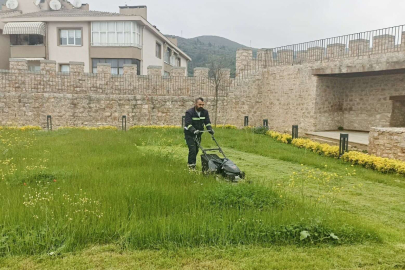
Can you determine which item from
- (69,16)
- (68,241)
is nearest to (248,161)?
(68,241)

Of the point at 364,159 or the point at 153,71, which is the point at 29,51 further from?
the point at 364,159

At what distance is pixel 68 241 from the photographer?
14.3ft

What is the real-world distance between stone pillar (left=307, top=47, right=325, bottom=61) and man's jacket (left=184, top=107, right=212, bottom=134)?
11.8m

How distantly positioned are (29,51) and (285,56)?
23.1 metres

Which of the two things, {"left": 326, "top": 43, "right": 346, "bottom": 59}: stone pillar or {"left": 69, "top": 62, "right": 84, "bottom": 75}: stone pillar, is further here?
{"left": 69, "top": 62, "right": 84, "bottom": 75}: stone pillar

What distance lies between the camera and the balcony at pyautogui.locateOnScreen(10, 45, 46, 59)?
3025cm

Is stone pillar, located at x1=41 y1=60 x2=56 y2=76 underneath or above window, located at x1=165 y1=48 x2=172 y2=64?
underneath

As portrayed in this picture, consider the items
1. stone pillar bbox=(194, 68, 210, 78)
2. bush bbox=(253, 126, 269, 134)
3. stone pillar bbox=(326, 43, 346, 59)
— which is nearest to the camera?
stone pillar bbox=(326, 43, 346, 59)

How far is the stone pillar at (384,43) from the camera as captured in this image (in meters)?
15.1

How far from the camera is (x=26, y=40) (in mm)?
31906

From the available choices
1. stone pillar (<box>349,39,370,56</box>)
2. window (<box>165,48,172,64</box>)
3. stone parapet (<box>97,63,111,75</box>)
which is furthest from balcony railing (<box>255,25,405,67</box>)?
window (<box>165,48,172,64</box>)

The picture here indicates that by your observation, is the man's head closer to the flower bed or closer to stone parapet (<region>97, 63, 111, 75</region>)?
the flower bed

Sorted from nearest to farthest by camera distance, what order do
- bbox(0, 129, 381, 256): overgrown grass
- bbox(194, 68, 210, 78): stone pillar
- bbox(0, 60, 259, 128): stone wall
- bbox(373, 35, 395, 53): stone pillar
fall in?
bbox(0, 129, 381, 256): overgrown grass
bbox(373, 35, 395, 53): stone pillar
bbox(0, 60, 259, 128): stone wall
bbox(194, 68, 210, 78): stone pillar

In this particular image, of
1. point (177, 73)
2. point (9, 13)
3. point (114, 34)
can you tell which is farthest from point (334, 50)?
point (9, 13)
